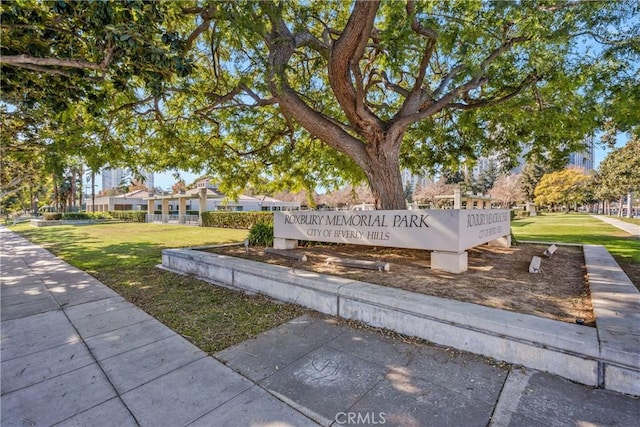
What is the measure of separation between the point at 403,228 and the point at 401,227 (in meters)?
0.04

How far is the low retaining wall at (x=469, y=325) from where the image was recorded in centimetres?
237

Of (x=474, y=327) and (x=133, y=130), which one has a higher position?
(x=133, y=130)

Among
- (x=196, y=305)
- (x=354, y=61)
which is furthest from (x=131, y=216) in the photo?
(x=354, y=61)

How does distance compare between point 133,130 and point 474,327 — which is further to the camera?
point 133,130

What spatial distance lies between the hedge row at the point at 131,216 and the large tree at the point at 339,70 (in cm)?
2533

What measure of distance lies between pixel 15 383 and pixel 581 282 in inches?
278

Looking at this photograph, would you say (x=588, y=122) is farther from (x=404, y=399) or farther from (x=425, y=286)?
(x=404, y=399)

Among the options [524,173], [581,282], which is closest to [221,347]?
[581,282]

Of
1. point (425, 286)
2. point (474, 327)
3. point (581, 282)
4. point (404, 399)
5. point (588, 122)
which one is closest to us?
point (404, 399)

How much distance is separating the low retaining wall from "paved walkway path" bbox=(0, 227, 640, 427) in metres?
0.13

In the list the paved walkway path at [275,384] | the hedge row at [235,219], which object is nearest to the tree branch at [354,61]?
the paved walkway path at [275,384]

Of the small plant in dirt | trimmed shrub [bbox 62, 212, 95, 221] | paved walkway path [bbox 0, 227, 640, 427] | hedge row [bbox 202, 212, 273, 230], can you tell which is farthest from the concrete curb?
trimmed shrub [bbox 62, 212, 95, 221]

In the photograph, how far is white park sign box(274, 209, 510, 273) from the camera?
15.9 feet

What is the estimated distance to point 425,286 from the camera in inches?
164
